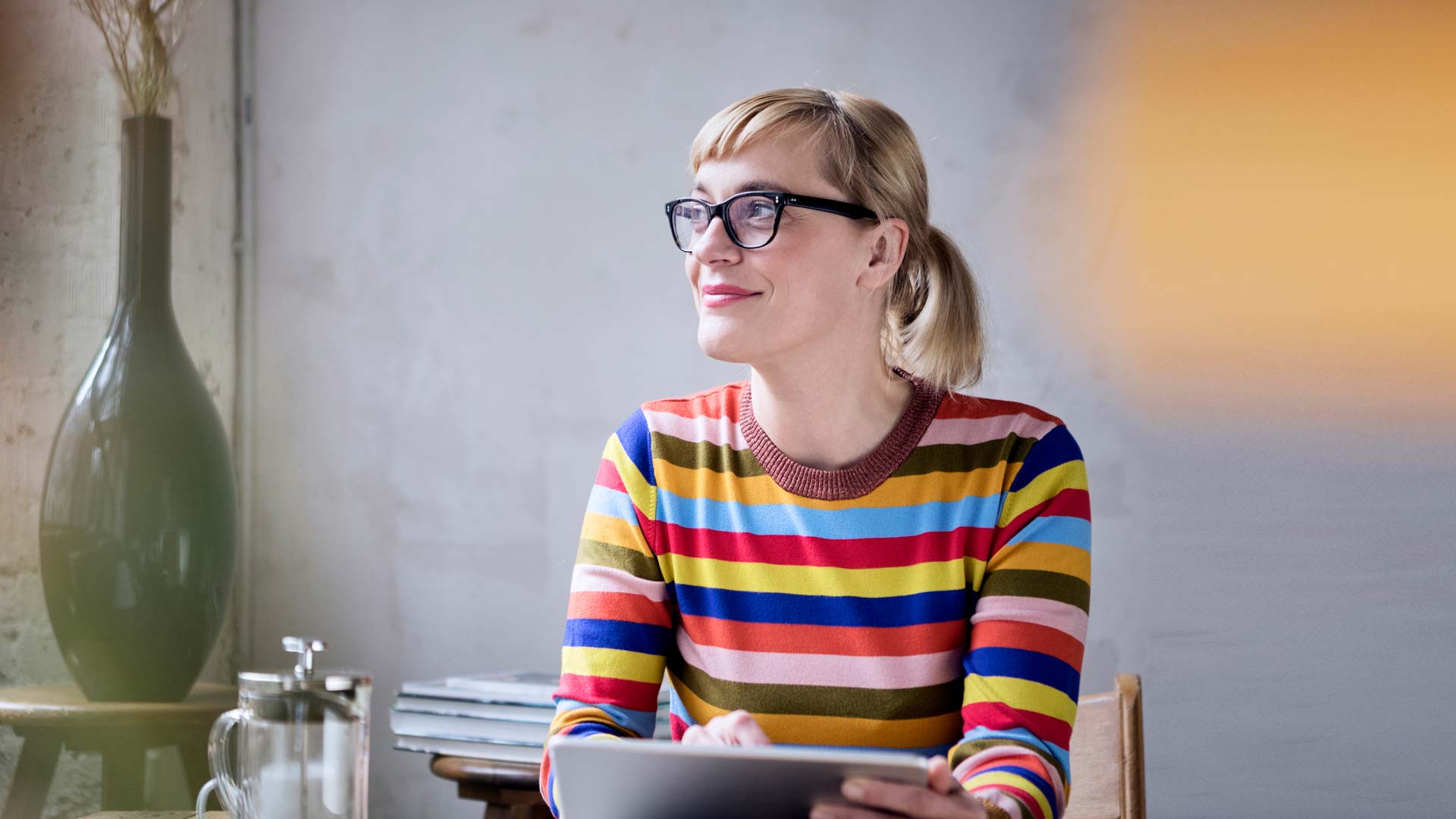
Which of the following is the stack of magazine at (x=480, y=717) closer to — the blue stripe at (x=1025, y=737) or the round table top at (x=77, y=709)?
the round table top at (x=77, y=709)

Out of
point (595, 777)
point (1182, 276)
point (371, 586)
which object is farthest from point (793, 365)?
point (371, 586)

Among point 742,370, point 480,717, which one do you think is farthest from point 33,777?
point 742,370

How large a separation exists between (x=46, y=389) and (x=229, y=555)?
0.32m

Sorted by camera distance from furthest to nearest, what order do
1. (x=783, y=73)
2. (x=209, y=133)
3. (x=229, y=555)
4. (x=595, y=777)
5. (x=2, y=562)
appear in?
(x=209, y=133)
(x=783, y=73)
(x=229, y=555)
(x=2, y=562)
(x=595, y=777)

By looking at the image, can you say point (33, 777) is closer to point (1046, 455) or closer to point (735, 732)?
point (735, 732)

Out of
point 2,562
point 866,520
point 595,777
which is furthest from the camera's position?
point 2,562

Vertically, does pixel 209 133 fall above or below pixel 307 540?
above

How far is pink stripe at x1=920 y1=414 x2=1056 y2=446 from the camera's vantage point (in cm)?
127

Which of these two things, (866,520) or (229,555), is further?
(229,555)

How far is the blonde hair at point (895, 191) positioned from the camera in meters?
1.27

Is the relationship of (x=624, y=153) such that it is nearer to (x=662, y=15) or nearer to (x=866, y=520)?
(x=662, y=15)

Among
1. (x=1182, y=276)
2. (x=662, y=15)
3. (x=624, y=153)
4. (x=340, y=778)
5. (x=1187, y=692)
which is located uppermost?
(x=662, y=15)

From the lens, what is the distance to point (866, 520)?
1.23 meters

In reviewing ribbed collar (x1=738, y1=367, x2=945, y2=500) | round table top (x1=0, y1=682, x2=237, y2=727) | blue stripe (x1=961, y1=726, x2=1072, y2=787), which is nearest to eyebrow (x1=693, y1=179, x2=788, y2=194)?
ribbed collar (x1=738, y1=367, x2=945, y2=500)
